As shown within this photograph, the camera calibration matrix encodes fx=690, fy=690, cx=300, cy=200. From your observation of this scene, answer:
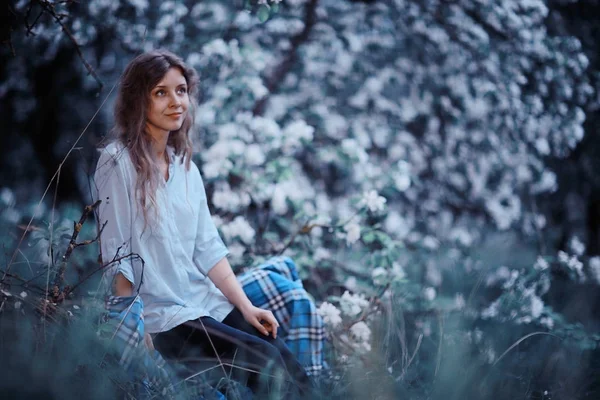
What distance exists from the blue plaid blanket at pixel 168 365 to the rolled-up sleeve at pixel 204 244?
0.13 meters

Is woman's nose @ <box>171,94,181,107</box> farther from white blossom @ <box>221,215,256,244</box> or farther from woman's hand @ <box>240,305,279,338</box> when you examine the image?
white blossom @ <box>221,215,256,244</box>

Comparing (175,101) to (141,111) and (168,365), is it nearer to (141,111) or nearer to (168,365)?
(141,111)

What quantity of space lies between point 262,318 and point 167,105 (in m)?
0.54

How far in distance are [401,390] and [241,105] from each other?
1.73 m

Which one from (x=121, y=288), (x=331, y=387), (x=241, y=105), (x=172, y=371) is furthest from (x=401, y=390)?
(x=241, y=105)

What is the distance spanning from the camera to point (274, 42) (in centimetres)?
331

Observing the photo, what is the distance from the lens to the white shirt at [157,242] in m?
1.48

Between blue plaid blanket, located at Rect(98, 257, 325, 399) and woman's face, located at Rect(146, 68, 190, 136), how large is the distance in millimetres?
406

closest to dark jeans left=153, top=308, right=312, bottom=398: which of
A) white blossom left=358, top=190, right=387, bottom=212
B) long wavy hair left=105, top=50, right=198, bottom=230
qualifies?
long wavy hair left=105, top=50, right=198, bottom=230

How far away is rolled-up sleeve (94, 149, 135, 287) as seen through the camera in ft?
4.80

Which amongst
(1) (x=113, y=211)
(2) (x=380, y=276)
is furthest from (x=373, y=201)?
(1) (x=113, y=211)

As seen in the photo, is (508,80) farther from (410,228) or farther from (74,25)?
(74,25)

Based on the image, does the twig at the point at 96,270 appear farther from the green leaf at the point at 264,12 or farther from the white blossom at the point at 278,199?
the white blossom at the point at 278,199

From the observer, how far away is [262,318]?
1635mm
